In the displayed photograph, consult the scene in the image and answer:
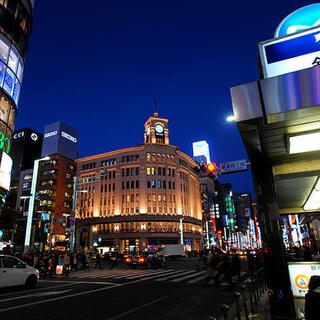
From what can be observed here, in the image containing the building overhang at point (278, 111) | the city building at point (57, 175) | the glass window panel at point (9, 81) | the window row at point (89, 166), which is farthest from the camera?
the city building at point (57, 175)

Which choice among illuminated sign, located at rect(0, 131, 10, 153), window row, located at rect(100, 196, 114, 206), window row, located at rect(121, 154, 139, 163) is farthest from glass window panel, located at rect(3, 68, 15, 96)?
window row, located at rect(100, 196, 114, 206)

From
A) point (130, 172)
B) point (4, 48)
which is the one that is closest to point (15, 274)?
point (4, 48)

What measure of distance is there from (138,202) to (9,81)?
50.1 m

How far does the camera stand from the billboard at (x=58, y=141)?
86625 millimetres

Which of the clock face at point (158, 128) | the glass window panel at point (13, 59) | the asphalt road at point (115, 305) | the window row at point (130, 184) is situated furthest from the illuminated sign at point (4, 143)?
the clock face at point (158, 128)

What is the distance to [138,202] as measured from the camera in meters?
71.1

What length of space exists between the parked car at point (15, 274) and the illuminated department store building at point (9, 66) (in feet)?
49.8

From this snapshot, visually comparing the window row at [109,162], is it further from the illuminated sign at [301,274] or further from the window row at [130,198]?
the illuminated sign at [301,274]

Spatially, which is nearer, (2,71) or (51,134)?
(2,71)

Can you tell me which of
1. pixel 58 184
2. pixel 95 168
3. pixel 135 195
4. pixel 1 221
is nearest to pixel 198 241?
pixel 135 195

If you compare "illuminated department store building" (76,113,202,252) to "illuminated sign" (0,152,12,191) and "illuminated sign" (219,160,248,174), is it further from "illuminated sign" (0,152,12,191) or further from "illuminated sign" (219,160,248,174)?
"illuminated sign" (219,160,248,174)

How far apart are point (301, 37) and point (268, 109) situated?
8.14 ft

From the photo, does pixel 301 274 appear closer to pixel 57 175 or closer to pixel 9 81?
pixel 9 81

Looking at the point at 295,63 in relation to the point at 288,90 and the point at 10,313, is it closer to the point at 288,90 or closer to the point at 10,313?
the point at 288,90
